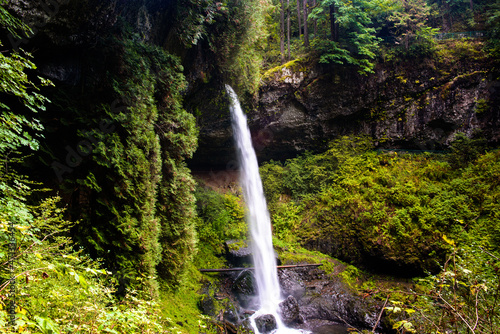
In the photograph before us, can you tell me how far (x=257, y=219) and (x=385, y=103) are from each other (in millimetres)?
8435

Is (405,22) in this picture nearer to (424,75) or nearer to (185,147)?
(424,75)

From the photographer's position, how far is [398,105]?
12.9 metres

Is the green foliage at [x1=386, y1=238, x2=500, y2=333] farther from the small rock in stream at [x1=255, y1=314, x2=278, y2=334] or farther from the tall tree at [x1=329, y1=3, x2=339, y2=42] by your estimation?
the tall tree at [x1=329, y1=3, x2=339, y2=42]

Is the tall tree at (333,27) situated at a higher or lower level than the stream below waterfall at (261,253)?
higher

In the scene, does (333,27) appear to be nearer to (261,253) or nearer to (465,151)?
(465,151)

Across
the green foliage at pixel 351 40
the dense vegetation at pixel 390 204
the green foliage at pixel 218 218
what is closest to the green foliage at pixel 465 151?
the dense vegetation at pixel 390 204

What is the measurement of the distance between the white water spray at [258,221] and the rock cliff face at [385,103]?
701mm

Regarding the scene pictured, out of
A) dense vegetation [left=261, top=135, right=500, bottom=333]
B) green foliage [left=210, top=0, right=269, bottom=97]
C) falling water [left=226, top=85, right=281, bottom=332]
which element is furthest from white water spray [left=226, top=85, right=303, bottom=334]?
green foliage [left=210, top=0, right=269, bottom=97]

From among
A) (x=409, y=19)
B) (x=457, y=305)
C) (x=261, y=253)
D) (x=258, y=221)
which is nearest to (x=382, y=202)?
(x=261, y=253)

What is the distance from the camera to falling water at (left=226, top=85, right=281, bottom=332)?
8.64 metres

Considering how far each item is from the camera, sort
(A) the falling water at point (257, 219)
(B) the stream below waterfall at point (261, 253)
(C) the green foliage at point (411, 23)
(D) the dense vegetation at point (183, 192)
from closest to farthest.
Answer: (D) the dense vegetation at point (183, 192) < (B) the stream below waterfall at point (261, 253) < (A) the falling water at point (257, 219) < (C) the green foliage at point (411, 23)

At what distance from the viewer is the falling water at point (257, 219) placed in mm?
8641

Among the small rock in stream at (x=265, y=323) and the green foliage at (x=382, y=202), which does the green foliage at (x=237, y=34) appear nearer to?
the green foliage at (x=382, y=202)

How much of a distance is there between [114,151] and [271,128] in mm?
9421
